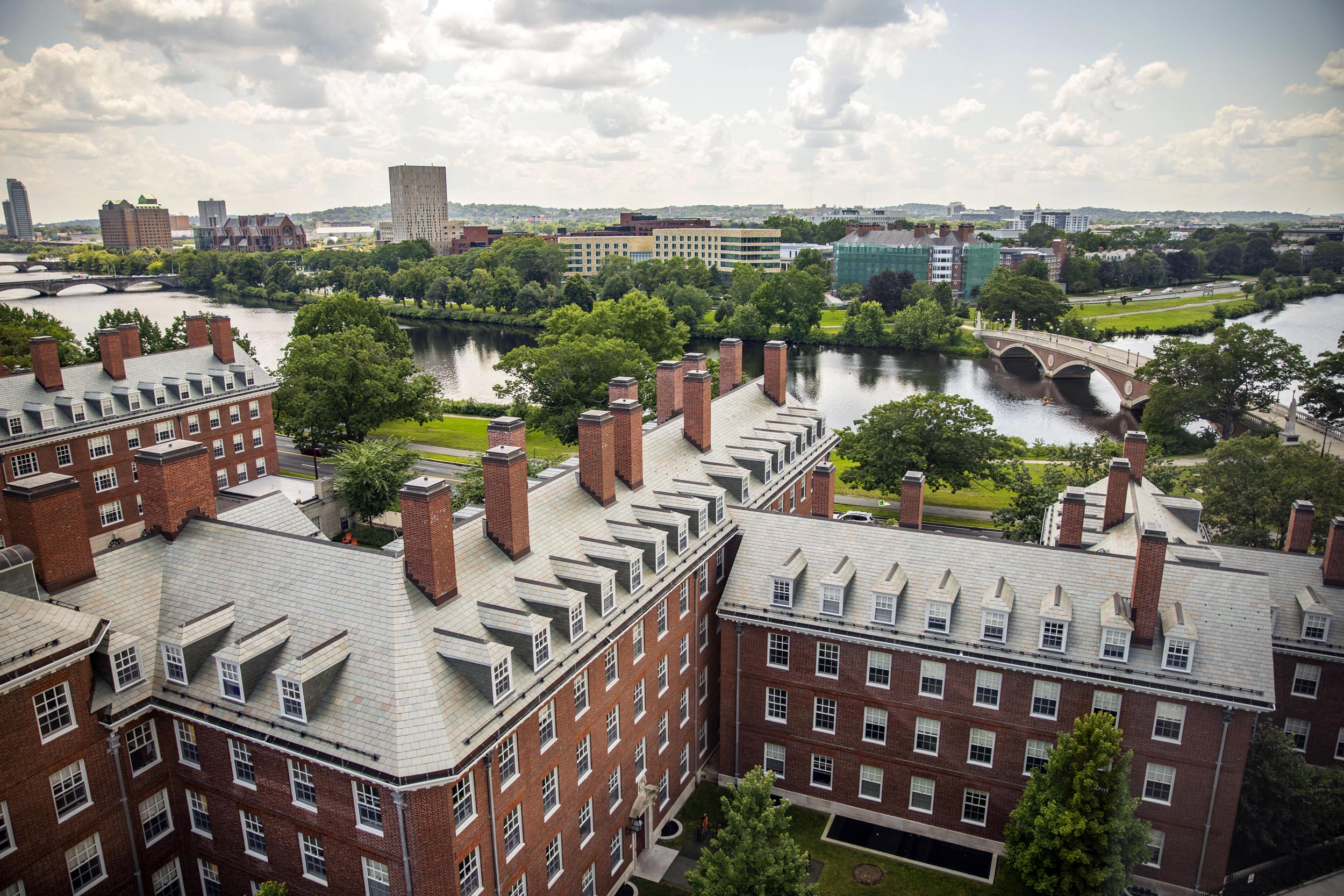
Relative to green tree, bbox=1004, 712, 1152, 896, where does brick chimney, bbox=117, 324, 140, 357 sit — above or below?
above

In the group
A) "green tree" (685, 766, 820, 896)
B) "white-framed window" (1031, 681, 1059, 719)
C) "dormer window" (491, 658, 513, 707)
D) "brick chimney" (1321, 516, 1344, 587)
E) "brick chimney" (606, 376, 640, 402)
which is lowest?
"green tree" (685, 766, 820, 896)

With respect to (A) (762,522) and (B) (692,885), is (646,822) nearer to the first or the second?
(B) (692,885)

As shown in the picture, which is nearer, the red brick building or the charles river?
the red brick building

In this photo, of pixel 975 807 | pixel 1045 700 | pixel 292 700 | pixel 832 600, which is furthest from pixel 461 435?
pixel 1045 700

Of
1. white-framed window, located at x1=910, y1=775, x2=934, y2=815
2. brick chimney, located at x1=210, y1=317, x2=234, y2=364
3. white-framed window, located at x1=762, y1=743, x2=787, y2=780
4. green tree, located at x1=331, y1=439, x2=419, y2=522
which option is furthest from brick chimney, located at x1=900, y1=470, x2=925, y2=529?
brick chimney, located at x1=210, y1=317, x2=234, y2=364

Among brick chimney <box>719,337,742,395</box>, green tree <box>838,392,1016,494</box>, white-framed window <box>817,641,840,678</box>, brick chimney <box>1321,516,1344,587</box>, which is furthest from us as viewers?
green tree <box>838,392,1016,494</box>

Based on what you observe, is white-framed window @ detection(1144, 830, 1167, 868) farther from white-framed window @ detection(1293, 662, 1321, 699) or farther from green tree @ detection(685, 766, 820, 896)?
green tree @ detection(685, 766, 820, 896)

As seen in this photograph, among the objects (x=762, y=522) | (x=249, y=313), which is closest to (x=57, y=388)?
(x=762, y=522)
